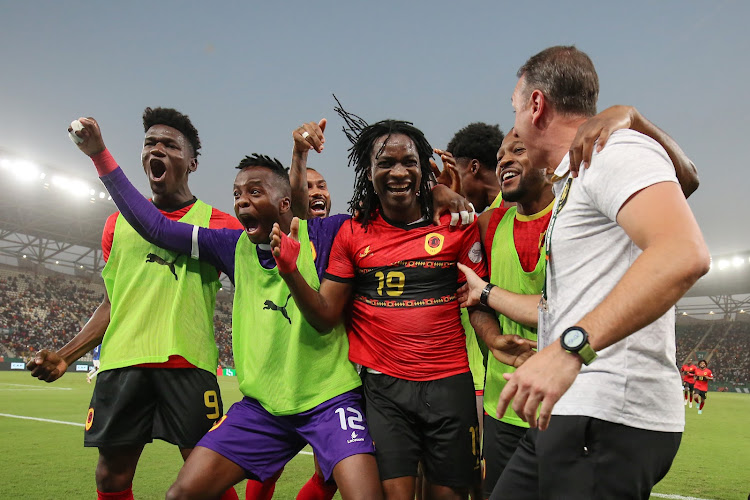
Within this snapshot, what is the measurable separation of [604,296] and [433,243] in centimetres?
162

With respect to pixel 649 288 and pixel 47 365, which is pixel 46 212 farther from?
pixel 649 288

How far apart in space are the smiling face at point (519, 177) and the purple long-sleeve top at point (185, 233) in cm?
103

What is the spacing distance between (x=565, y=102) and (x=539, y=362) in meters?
1.13

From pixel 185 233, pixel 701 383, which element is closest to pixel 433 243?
pixel 185 233

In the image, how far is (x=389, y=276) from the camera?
3.39m

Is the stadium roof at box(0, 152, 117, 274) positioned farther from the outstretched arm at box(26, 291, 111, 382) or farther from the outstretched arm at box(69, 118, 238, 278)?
the outstretched arm at box(69, 118, 238, 278)

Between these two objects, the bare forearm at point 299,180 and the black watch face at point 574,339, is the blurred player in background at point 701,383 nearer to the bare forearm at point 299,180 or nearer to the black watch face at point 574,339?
the bare forearm at point 299,180

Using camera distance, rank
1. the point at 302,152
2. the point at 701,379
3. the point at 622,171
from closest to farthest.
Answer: the point at 622,171 → the point at 302,152 → the point at 701,379

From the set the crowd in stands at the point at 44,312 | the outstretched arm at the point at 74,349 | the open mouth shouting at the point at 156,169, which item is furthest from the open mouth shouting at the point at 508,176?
the crowd in stands at the point at 44,312

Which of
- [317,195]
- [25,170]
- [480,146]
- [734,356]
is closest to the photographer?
[480,146]

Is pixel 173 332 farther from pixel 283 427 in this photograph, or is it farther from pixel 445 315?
pixel 445 315

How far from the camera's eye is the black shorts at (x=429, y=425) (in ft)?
10.3

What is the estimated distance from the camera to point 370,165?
389cm

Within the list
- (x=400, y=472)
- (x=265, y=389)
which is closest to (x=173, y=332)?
(x=265, y=389)
